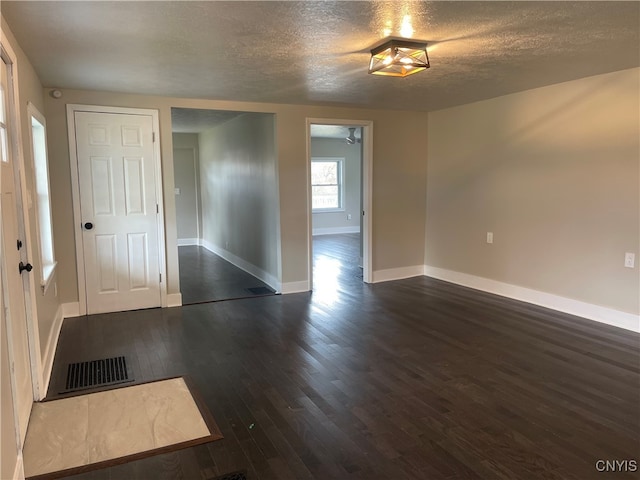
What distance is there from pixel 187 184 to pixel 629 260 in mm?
7581

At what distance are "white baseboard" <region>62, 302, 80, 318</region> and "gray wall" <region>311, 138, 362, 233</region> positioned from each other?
705 cm

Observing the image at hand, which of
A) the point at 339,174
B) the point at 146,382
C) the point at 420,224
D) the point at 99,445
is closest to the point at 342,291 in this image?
the point at 420,224

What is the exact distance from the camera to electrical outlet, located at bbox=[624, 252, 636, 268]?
3.90 metres

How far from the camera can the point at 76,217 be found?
4.45 metres

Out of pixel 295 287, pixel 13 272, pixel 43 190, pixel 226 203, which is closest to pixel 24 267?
pixel 13 272

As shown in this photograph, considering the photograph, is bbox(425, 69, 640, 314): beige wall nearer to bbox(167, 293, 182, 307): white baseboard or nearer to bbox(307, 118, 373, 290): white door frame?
bbox(307, 118, 373, 290): white door frame

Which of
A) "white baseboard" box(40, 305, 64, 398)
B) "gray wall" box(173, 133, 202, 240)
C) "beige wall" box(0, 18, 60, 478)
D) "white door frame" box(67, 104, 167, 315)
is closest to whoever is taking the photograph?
"beige wall" box(0, 18, 60, 478)

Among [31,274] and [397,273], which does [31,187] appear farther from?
[397,273]

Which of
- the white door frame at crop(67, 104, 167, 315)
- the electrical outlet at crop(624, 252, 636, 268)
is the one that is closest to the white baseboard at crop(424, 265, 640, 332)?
the electrical outlet at crop(624, 252, 636, 268)

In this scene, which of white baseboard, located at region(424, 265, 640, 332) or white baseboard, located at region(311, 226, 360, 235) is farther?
white baseboard, located at region(311, 226, 360, 235)

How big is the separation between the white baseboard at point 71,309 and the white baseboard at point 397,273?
11.3 ft

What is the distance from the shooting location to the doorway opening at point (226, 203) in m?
5.59

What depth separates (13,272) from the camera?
7.58ft

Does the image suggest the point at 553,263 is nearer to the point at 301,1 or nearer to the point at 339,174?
the point at 301,1
